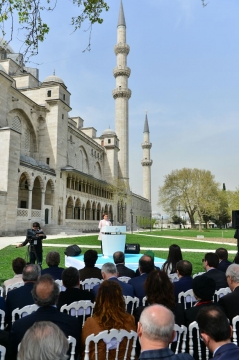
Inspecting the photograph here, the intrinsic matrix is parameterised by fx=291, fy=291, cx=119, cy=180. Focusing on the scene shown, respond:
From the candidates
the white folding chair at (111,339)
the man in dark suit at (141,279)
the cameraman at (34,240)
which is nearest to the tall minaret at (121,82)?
the cameraman at (34,240)

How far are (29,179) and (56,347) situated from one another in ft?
102

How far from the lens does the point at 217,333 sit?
2.17 metres

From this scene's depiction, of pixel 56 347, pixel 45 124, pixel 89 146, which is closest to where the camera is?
pixel 56 347

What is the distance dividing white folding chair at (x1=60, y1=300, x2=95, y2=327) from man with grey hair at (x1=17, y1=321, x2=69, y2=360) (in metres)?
1.95

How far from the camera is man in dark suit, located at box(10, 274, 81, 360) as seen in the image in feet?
8.96

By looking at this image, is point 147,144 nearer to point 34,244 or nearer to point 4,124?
point 4,124

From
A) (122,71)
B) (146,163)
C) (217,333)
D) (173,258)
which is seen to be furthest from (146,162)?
(217,333)

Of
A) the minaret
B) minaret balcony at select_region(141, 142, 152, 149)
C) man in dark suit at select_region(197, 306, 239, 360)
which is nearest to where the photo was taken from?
man in dark suit at select_region(197, 306, 239, 360)

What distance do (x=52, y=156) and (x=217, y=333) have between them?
37.3 m

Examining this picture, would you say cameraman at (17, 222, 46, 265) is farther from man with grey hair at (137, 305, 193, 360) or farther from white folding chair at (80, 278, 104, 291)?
man with grey hair at (137, 305, 193, 360)

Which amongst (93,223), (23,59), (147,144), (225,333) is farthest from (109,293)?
(147,144)

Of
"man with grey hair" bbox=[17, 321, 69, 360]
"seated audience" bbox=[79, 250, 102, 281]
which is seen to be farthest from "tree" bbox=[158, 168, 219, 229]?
"man with grey hair" bbox=[17, 321, 69, 360]

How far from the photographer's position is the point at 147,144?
279 feet

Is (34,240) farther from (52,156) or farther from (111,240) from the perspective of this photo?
(52,156)
